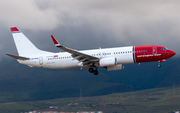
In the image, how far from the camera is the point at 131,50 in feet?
193

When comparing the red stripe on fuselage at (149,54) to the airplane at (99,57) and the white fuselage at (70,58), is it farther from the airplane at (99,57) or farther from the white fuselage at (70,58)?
the white fuselage at (70,58)

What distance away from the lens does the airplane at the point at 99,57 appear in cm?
5822

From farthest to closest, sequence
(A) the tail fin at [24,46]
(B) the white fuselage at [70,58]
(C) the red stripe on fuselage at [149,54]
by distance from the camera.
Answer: (A) the tail fin at [24,46]
(B) the white fuselage at [70,58]
(C) the red stripe on fuselage at [149,54]

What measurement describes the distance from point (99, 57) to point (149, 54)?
36.2ft

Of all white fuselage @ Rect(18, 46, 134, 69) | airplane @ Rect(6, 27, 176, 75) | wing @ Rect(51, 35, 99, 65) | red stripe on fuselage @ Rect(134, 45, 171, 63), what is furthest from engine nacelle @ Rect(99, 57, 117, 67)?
red stripe on fuselage @ Rect(134, 45, 171, 63)

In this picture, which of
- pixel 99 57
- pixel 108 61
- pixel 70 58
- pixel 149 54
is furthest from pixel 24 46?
pixel 149 54

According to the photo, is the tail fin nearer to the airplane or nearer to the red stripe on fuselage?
the airplane

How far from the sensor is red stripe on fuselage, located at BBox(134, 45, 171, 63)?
58.2 meters

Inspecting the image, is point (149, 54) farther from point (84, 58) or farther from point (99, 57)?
point (84, 58)

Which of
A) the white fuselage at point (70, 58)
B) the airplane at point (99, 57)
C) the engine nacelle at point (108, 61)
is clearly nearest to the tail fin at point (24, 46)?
the airplane at point (99, 57)

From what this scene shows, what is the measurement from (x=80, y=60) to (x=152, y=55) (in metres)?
15.9

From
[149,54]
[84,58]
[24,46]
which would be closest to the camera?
[149,54]

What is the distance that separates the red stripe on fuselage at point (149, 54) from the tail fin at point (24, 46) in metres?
23.1

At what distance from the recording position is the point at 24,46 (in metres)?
69.0
